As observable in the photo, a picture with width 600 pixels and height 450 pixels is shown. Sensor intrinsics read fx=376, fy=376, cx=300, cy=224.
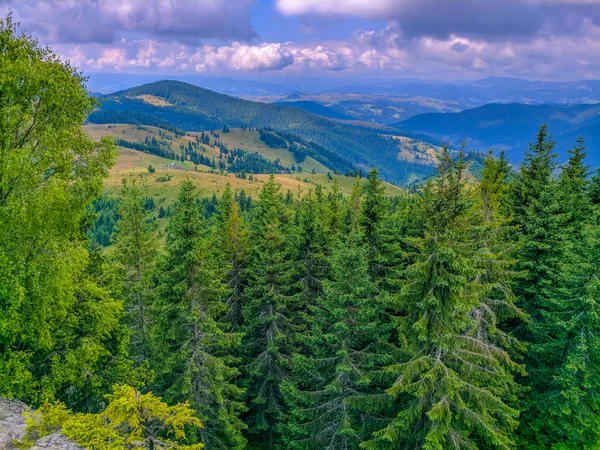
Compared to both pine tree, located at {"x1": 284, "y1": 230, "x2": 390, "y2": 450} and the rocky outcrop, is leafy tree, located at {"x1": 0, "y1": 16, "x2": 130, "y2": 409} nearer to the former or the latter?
the rocky outcrop

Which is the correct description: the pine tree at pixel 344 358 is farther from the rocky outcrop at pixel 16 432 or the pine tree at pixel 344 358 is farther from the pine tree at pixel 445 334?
the rocky outcrop at pixel 16 432

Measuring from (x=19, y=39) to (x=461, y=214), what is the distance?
17.6m

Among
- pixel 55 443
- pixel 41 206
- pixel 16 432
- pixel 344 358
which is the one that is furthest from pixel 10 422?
pixel 344 358

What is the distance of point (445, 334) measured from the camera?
1458 cm

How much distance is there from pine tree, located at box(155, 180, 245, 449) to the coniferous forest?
0.11 metres

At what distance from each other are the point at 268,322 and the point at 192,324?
6.52m

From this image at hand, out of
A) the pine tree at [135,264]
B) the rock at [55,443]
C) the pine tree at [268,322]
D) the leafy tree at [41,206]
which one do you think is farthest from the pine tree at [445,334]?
the pine tree at [135,264]

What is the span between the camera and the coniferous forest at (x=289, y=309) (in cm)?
1321

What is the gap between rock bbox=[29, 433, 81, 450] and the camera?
11.6 metres

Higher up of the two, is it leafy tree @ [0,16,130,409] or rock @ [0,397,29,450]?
leafy tree @ [0,16,130,409]

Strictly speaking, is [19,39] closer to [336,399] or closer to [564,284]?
[336,399]

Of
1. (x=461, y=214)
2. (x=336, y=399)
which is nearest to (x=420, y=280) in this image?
(x=461, y=214)

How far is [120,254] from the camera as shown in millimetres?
28562

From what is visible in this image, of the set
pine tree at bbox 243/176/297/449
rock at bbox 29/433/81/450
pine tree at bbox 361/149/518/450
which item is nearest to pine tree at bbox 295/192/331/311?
pine tree at bbox 243/176/297/449
